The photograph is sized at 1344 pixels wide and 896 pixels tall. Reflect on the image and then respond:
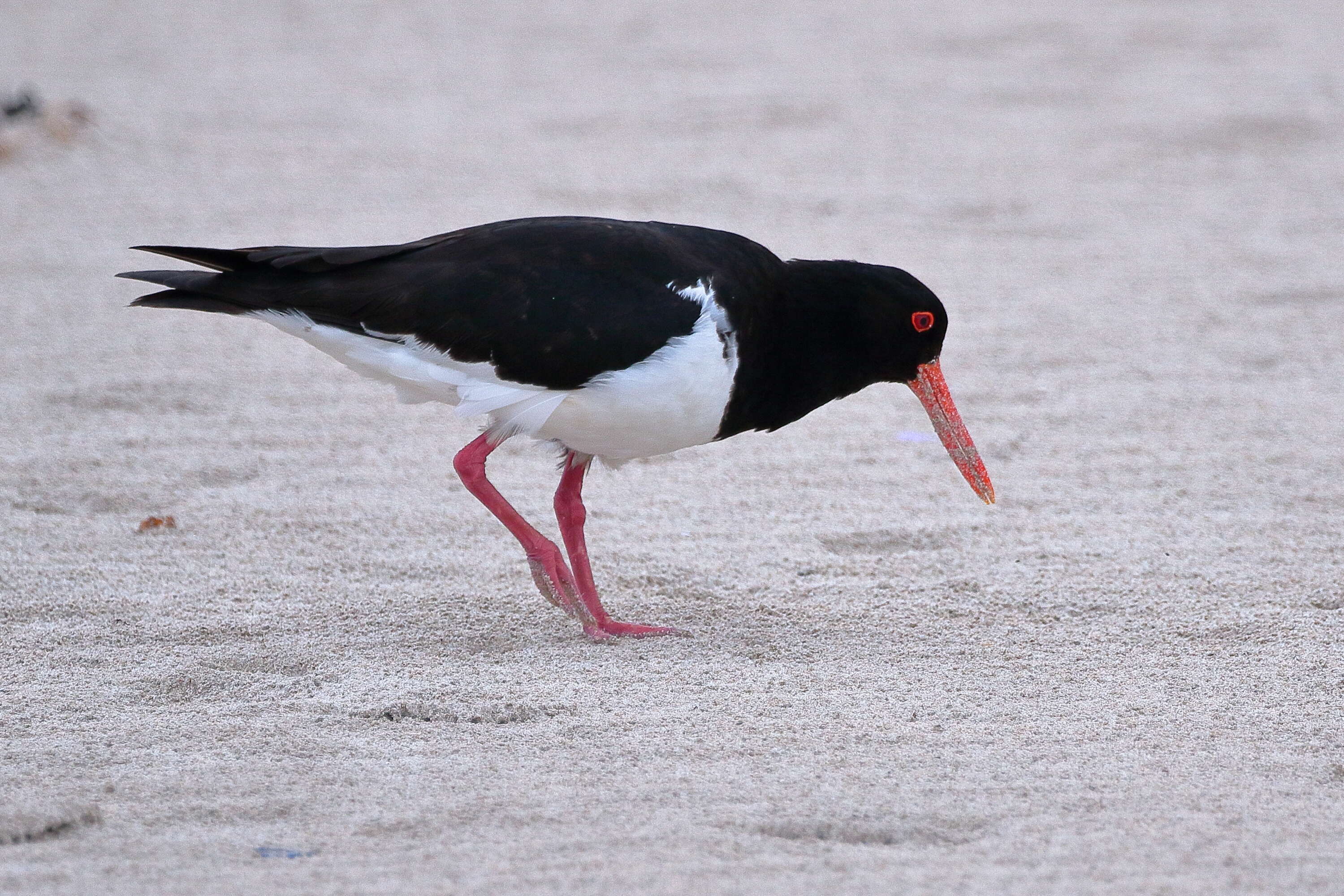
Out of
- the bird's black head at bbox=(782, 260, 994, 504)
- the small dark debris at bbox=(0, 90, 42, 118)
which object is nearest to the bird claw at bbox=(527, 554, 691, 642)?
the bird's black head at bbox=(782, 260, 994, 504)

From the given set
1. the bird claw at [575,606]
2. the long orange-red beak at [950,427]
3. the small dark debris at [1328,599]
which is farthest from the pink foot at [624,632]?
the small dark debris at [1328,599]

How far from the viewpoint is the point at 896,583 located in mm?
4805

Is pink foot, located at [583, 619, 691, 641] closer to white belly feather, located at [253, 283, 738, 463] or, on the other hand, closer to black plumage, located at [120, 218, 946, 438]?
white belly feather, located at [253, 283, 738, 463]

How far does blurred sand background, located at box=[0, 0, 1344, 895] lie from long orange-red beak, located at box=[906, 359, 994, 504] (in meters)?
0.27

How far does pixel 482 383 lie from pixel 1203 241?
5372mm

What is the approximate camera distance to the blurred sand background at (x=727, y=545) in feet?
10.6

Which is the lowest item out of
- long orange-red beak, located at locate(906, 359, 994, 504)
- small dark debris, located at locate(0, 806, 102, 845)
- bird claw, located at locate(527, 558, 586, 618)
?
small dark debris, located at locate(0, 806, 102, 845)

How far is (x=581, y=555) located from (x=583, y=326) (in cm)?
78

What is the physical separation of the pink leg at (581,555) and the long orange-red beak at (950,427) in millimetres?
1092

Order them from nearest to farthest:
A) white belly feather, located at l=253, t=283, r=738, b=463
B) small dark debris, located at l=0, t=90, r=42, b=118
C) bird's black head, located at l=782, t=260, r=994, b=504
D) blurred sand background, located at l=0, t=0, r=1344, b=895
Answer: blurred sand background, located at l=0, t=0, r=1344, b=895 → white belly feather, located at l=253, t=283, r=738, b=463 → bird's black head, located at l=782, t=260, r=994, b=504 → small dark debris, located at l=0, t=90, r=42, b=118

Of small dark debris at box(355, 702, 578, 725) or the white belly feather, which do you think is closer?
small dark debris at box(355, 702, 578, 725)

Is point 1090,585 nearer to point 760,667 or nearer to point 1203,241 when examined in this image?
point 760,667

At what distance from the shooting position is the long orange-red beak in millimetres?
4867

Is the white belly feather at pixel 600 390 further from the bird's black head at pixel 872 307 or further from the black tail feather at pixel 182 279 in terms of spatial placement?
the bird's black head at pixel 872 307
